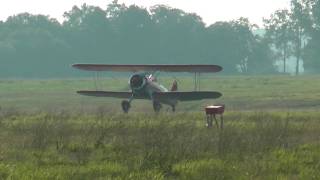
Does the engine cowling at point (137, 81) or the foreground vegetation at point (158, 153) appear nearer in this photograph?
the foreground vegetation at point (158, 153)

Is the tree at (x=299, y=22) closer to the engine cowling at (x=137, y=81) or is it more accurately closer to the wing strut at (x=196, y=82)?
the wing strut at (x=196, y=82)

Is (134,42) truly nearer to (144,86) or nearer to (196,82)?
(196,82)

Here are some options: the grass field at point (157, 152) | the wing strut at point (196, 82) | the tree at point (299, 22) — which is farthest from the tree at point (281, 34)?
the grass field at point (157, 152)

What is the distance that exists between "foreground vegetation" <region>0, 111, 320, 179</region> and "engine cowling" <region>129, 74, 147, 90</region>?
39.9 ft

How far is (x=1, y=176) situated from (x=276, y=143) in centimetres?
583

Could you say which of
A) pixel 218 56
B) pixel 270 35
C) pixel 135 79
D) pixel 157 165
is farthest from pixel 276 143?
pixel 270 35

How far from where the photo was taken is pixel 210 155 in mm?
10781

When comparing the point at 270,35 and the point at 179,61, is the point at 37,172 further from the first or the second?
the point at 270,35

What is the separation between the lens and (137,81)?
27.6 m

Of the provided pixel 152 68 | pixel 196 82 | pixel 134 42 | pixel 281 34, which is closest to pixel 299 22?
pixel 281 34

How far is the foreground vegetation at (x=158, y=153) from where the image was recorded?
9.27m

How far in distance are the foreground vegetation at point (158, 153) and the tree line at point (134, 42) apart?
94378 millimetres

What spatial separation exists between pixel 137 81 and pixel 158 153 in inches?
681

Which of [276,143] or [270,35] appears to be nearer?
[276,143]
